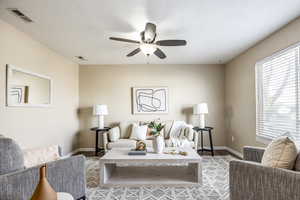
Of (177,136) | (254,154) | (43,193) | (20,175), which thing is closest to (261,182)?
(254,154)

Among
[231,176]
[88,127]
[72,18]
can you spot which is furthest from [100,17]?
[88,127]

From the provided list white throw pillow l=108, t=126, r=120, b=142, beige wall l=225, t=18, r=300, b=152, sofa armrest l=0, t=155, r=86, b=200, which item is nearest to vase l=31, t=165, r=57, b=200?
sofa armrest l=0, t=155, r=86, b=200

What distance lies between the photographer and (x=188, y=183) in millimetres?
Answer: 2662

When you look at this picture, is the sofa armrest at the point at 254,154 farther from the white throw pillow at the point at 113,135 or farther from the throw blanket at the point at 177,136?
the white throw pillow at the point at 113,135

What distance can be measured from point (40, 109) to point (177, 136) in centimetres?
296

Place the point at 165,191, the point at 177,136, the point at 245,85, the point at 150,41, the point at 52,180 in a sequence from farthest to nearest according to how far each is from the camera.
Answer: the point at 177,136 → the point at 245,85 → the point at 150,41 → the point at 165,191 → the point at 52,180

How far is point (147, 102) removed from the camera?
5094mm

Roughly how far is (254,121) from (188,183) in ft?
6.80

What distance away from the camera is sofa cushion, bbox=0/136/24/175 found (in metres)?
1.46

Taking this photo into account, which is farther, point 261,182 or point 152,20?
point 152,20

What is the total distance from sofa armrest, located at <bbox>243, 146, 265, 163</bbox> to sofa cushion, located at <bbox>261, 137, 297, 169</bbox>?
526mm

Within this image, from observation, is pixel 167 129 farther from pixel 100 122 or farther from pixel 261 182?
pixel 261 182

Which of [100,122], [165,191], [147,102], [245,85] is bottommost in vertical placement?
[165,191]

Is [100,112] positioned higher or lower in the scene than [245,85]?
lower
